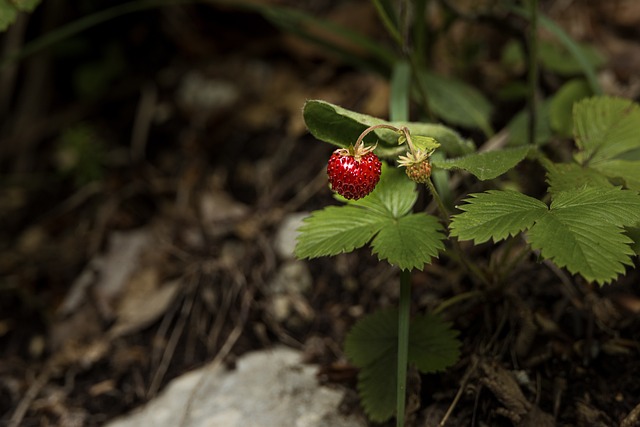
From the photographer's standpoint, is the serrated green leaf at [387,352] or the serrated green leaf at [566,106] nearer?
the serrated green leaf at [387,352]

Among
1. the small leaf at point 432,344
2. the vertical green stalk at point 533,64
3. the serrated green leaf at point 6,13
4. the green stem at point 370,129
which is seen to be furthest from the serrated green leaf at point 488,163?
the serrated green leaf at point 6,13

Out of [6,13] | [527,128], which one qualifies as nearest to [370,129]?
[527,128]

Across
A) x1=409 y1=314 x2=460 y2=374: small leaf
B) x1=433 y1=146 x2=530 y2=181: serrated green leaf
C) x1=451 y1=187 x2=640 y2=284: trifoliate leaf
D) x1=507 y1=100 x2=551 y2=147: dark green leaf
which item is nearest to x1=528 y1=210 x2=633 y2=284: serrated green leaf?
x1=451 y1=187 x2=640 y2=284: trifoliate leaf

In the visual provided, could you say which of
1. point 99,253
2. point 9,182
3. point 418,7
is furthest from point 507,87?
point 9,182

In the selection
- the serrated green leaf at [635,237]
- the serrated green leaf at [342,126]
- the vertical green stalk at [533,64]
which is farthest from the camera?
the vertical green stalk at [533,64]

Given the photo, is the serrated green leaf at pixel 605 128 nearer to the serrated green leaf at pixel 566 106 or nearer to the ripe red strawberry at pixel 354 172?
the serrated green leaf at pixel 566 106

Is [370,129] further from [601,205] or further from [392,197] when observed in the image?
[601,205]
